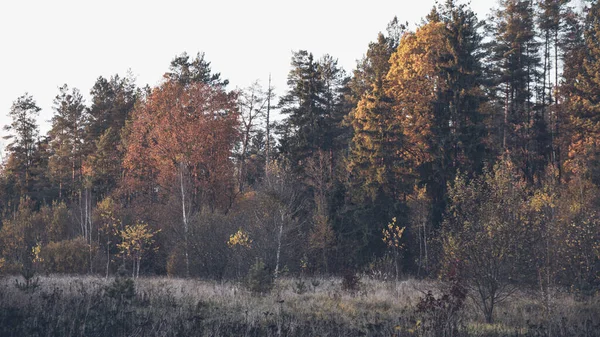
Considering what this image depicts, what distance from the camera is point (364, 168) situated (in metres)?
30.3

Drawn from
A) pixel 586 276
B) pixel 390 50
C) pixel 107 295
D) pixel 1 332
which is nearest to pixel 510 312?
pixel 586 276

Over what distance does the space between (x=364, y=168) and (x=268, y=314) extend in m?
18.6

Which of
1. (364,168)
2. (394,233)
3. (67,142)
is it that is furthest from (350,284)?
(67,142)

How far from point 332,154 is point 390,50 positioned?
8.56 meters

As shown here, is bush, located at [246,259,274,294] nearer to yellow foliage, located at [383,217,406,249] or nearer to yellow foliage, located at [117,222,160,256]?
yellow foliage, located at [383,217,406,249]

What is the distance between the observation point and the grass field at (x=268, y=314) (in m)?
9.88

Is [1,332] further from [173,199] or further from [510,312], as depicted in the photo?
[173,199]

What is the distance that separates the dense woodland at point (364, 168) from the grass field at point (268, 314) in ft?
4.03

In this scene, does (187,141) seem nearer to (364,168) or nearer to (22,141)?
(364,168)

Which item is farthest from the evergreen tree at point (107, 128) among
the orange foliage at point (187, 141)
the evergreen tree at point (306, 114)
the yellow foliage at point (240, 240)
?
the yellow foliage at point (240, 240)

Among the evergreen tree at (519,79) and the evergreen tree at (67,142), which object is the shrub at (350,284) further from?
the evergreen tree at (67,142)

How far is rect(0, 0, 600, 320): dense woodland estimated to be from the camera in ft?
72.6

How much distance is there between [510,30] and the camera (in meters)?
37.4

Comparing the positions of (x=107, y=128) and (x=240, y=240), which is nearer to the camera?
(x=240, y=240)
